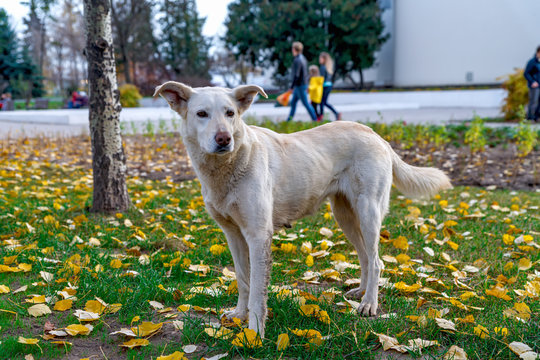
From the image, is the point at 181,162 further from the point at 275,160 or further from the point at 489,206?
the point at 275,160

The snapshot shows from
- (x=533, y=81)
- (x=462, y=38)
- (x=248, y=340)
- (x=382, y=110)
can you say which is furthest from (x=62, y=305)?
(x=462, y=38)

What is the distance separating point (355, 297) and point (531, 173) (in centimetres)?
513

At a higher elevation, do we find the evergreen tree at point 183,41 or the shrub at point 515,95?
the evergreen tree at point 183,41

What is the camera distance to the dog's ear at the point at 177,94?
268 cm

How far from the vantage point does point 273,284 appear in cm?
353

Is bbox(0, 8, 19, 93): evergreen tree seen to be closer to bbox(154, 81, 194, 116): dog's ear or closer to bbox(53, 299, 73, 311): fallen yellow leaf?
bbox(53, 299, 73, 311): fallen yellow leaf

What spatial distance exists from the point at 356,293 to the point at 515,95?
13325mm

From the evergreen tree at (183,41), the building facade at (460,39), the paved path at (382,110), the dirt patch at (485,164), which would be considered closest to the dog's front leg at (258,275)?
the dirt patch at (485,164)

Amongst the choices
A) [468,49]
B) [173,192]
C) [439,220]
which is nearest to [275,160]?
[439,220]

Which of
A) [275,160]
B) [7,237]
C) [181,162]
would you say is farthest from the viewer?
[181,162]

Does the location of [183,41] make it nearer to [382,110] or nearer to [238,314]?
[382,110]

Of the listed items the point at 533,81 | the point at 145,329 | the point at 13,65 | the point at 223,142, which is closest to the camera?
the point at 223,142

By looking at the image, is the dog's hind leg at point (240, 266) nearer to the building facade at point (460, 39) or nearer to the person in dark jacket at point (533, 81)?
the person in dark jacket at point (533, 81)

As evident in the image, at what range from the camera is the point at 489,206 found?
5.58 meters
